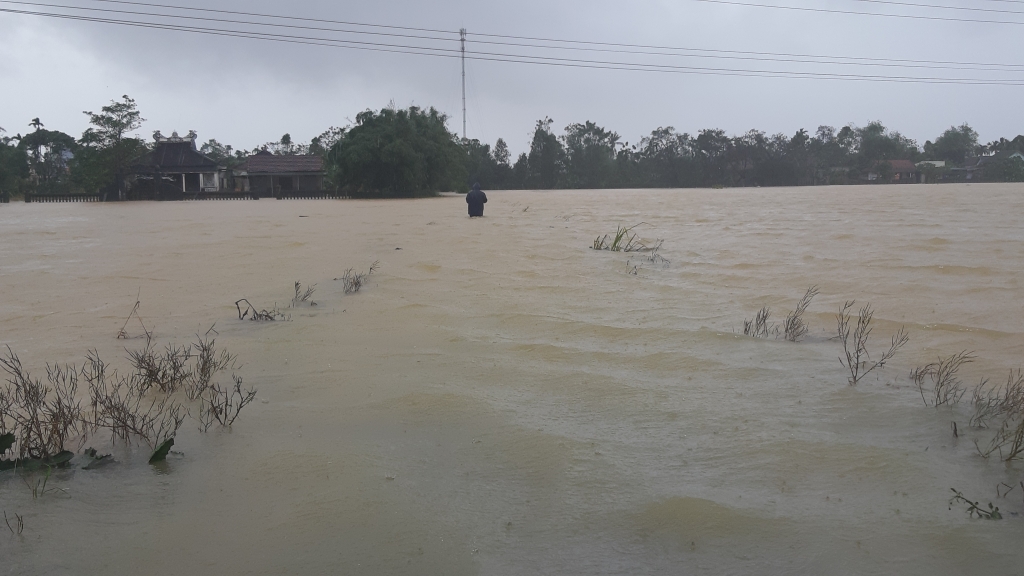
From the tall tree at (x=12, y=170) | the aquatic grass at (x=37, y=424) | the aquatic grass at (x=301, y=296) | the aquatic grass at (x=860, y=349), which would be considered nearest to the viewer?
the aquatic grass at (x=37, y=424)

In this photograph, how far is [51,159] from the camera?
4722cm

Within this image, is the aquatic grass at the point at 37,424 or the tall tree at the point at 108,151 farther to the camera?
the tall tree at the point at 108,151

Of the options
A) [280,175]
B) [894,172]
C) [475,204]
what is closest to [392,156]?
[280,175]

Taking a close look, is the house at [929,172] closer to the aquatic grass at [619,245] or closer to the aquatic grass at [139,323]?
the aquatic grass at [619,245]

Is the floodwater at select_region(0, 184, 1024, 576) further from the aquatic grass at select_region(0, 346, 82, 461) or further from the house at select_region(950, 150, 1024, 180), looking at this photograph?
the house at select_region(950, 150, 1024, 180)

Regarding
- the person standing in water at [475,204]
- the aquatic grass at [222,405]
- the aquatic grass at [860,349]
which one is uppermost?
the person standing in water at [475,204]

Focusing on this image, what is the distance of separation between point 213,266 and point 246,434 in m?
6.26

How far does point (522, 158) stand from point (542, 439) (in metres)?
65.5

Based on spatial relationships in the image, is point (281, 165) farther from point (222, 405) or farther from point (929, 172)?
point (929, 172)

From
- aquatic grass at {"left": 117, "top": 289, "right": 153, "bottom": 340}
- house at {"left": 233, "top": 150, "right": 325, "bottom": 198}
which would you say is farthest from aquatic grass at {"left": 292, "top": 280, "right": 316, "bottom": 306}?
house at {"left": 233, "top": 150, "right": 325, "bottom": 198}

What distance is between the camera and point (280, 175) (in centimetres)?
4797

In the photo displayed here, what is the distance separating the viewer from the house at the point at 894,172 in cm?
5838

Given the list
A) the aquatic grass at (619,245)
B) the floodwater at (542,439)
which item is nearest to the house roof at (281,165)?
the aquatic grass at (619,245)

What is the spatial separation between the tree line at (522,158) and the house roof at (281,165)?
2052 mm
